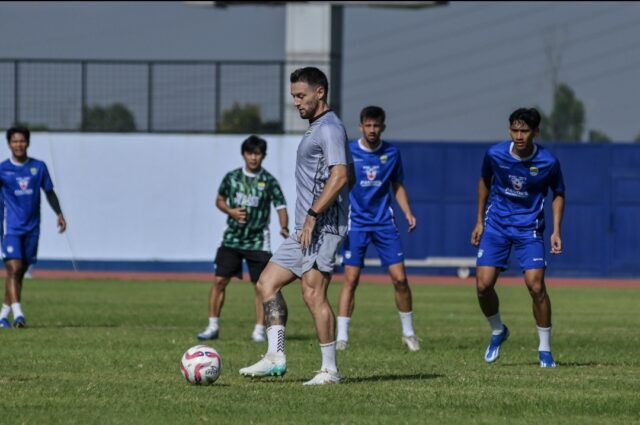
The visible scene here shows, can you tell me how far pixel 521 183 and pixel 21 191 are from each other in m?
7.50

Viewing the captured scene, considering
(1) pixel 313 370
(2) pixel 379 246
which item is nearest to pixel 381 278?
(2) pixel 379 246

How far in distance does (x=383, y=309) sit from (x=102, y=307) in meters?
4.51

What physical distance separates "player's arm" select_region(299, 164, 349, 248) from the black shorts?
642 cm

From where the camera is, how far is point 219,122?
4097cm

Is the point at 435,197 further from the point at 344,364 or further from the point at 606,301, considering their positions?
the point at 344,364

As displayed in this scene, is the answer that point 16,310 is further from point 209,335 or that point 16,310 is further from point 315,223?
point 315,223

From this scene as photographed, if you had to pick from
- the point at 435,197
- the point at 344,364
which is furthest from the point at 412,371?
the point at 435,197

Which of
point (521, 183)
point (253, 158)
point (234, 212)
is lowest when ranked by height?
point (234, 212)

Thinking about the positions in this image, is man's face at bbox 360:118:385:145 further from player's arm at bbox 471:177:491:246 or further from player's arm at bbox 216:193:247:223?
player's arm at bbox 471:177:491:246

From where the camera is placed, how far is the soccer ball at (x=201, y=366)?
35.0 feet

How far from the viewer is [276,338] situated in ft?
35.7

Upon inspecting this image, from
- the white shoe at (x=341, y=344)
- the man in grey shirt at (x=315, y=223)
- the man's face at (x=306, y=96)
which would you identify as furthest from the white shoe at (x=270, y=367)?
the white shoe at (x=341, y=344)

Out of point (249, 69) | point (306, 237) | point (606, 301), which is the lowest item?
point (606, 301)

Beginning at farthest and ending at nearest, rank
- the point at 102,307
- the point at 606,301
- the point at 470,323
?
the point at 606,301, the point at 102,307, the point at 470,323
